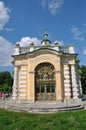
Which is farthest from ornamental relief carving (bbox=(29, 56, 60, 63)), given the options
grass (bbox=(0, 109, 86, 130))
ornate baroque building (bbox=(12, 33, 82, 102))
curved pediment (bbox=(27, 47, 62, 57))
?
grass (bbox=(0, 109, 86, 130))

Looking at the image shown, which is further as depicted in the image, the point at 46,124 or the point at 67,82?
the point at 67,82

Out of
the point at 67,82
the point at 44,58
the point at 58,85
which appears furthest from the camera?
the point at 44,58

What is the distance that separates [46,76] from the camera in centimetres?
2561

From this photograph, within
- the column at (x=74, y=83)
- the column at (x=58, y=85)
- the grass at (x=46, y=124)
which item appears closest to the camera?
the grass at (x=46, y=124)

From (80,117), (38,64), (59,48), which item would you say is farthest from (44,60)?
(80,117)

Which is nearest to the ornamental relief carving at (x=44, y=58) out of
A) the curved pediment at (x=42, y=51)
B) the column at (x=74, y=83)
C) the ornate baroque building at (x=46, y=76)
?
the ornate baroque building at (x=46, y=76)

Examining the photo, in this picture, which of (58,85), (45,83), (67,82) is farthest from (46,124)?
(67,82)

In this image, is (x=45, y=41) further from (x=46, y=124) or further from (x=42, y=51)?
(x=46, y=124)

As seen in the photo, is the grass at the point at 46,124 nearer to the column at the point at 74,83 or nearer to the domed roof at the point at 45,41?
the column at the point at 74,83

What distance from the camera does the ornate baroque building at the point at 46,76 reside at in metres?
25.1

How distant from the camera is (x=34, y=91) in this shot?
25.0 meters

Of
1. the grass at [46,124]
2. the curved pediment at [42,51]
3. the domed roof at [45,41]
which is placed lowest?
the grass at [46,124]

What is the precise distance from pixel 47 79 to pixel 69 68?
122 inches

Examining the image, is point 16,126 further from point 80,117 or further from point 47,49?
point 47,49
